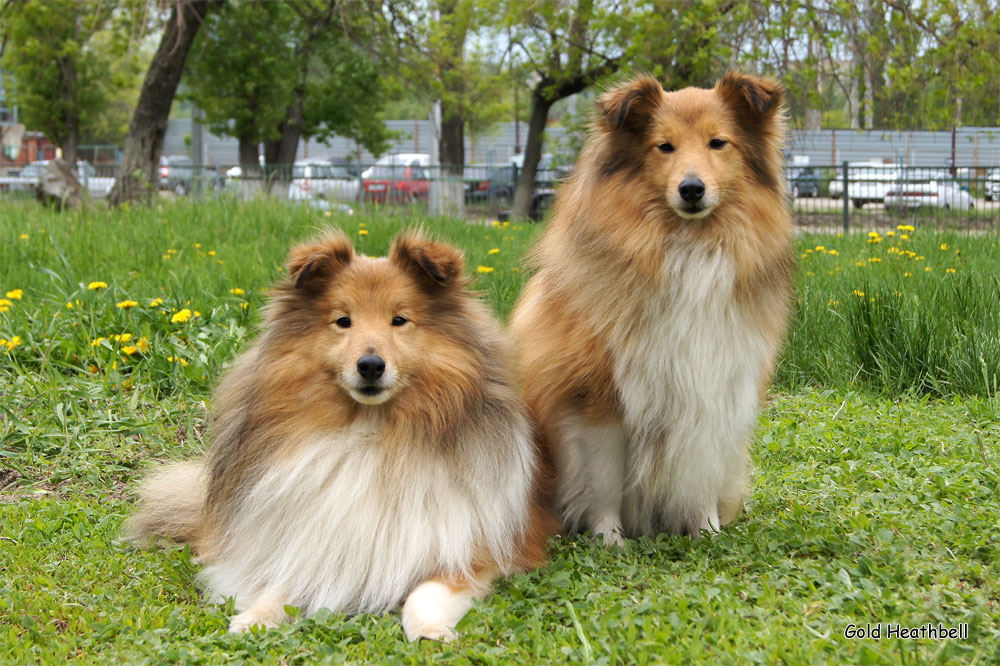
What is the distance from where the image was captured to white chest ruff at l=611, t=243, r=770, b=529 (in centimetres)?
345

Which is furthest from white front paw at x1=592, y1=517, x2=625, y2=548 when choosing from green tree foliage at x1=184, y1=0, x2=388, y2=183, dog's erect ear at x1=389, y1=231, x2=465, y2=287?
green tree foliage at x1=184, y1=0, x2=388, y2=183

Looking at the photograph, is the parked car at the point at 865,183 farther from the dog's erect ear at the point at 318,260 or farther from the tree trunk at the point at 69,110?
the tree trunk at the point at 69,110

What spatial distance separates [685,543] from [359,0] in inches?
439

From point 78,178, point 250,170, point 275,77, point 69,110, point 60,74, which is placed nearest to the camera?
point 78,178

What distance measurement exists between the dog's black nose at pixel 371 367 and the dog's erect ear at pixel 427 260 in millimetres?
395

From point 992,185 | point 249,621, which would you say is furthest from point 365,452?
point 992,185

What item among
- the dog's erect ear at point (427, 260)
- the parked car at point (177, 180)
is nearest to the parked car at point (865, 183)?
the parked car at point (177, 180)

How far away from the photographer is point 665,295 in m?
3.47

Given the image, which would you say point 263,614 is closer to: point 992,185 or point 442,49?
point 442,49

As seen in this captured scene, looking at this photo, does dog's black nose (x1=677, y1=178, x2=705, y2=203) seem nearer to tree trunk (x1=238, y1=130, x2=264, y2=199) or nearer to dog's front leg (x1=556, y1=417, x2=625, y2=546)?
dog's front leg (x1=556, y1=417, x2=625, y2=546)

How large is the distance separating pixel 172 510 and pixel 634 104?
2.47 meters

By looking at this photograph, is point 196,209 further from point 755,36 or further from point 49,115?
point 49,115

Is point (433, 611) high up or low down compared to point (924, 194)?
down

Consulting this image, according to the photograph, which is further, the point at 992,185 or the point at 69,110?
the point at 69,110
